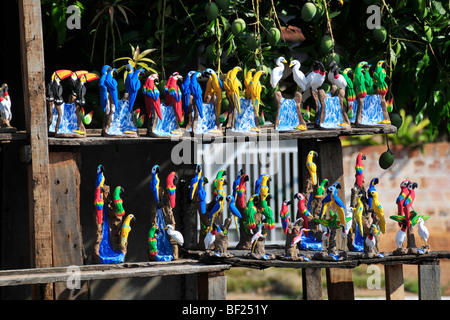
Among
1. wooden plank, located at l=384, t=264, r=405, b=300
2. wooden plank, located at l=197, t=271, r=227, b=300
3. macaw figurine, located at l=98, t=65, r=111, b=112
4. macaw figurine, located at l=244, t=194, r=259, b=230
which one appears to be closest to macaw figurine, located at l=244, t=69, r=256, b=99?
macaw figurine, located at l=244, t=194, r=259, b=230

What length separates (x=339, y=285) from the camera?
6434mm

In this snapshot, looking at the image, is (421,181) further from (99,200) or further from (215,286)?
(99,200)

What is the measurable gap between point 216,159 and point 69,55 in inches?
81.1

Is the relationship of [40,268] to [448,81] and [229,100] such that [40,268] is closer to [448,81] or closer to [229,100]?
[229,100]

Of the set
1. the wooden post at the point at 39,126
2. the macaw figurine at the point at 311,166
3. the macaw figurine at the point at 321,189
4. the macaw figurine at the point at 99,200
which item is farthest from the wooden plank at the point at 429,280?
the wooden post at the point at 39,126

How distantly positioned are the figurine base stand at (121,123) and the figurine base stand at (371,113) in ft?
5.02

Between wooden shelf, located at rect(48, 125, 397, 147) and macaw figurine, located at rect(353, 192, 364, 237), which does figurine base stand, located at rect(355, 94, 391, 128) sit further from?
macaw figurine, located at rect(353, 192, 364, 237)

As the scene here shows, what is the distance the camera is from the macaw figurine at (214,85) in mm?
6176

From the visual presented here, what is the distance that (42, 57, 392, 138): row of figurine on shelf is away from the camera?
5.98m

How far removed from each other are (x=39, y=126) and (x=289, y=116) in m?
1.67

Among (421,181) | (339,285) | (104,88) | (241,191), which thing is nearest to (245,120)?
(241,191)

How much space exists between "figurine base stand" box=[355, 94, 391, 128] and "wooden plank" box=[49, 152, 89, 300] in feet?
6.43
